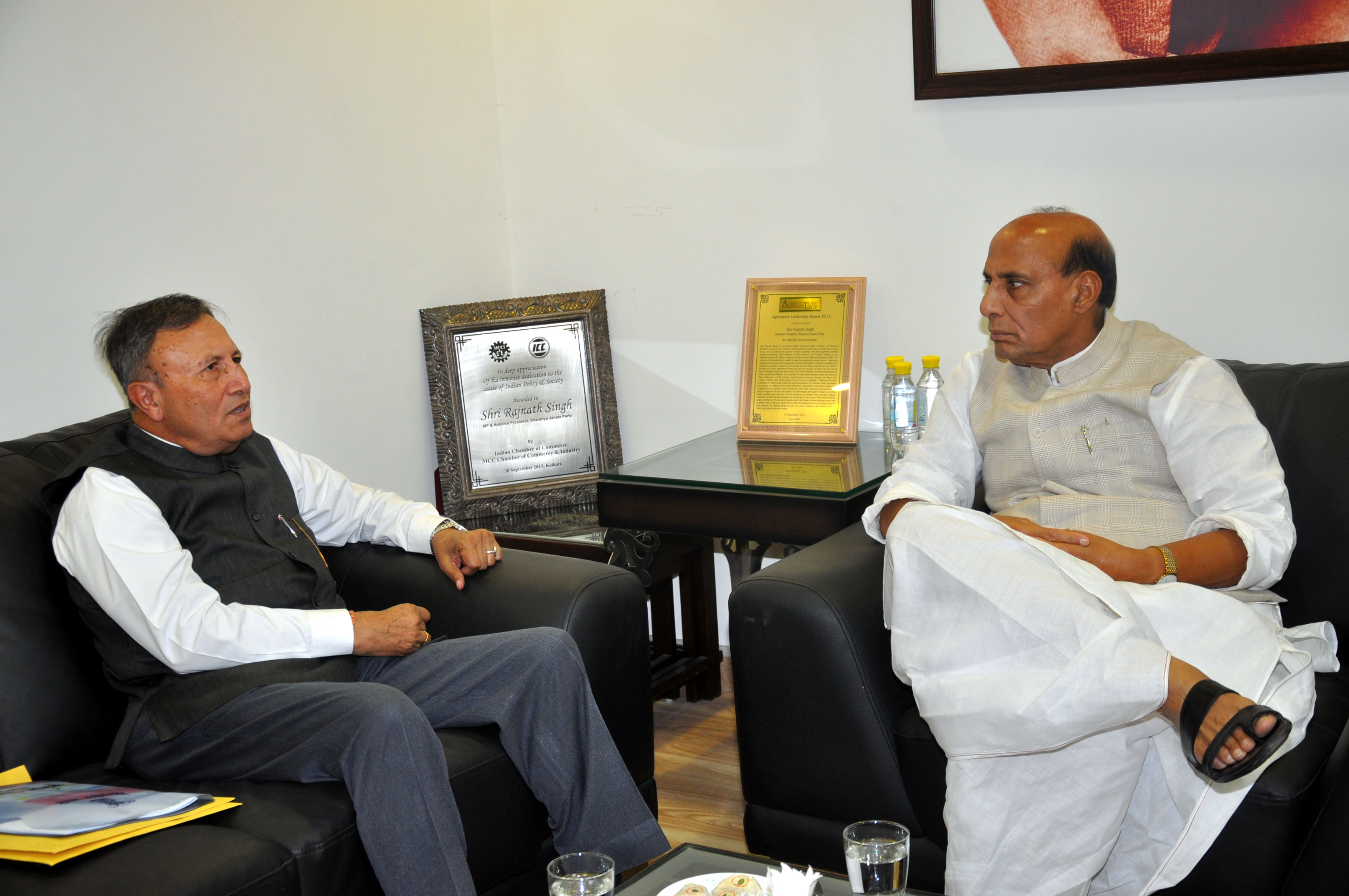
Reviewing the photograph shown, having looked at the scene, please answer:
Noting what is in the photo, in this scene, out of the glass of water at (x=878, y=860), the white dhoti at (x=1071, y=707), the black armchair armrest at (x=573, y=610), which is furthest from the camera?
the black armchair armrest at (x=573, y=610)

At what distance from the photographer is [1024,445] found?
2.17 metres

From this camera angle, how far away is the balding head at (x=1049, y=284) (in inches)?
81.8

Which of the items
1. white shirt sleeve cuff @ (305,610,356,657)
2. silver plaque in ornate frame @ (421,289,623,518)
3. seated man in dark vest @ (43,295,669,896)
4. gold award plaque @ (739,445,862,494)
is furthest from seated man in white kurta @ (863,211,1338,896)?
silver plaque in ornate frame @ (421,289,623,518)

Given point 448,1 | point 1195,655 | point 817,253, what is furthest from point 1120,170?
point 448,1

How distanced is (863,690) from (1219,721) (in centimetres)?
56

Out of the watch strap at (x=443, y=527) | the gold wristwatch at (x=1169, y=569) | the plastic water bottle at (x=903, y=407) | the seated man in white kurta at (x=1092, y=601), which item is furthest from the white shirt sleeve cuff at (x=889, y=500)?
the watch strap at (x=443, y=527)

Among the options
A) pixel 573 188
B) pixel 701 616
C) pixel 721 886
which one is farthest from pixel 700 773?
pixel 573 188

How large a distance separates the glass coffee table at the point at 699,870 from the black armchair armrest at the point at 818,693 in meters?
0.44

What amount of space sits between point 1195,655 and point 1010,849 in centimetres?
42

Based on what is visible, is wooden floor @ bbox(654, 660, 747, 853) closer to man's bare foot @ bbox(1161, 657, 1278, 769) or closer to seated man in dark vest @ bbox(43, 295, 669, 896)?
seated man in dark vest @ bbox(43, 295, 669, 896)

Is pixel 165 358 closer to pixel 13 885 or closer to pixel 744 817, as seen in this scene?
pixel 13 885

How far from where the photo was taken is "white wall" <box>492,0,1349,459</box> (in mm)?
2447

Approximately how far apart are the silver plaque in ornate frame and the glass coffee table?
5.70 feet

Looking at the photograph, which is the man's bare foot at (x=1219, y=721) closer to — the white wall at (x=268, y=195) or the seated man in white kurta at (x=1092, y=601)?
the seated man in white kurta at (x=1092, y=601)
